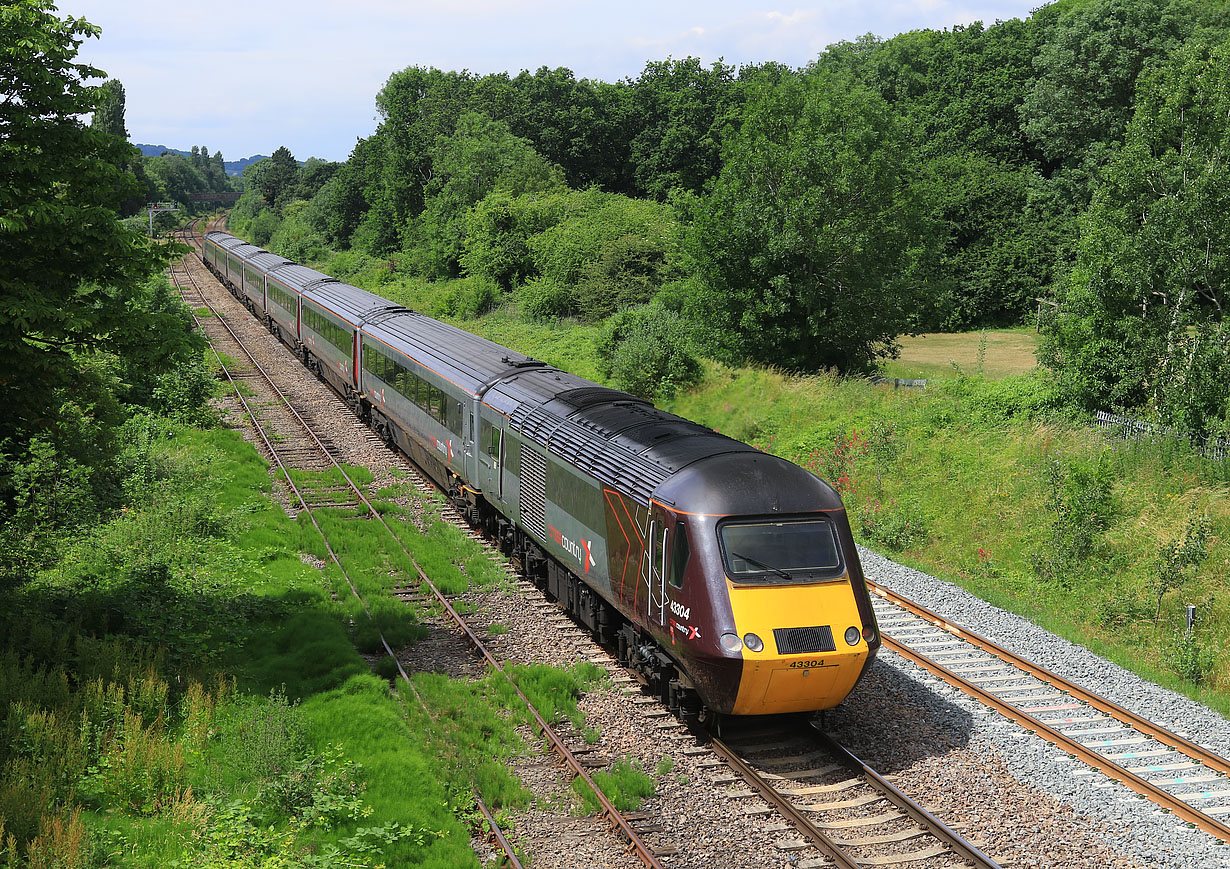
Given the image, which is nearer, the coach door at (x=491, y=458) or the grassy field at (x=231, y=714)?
the grassy field at (x=231, y=714)

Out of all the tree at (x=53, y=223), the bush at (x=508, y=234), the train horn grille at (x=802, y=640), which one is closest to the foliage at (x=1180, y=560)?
the train horn grille at (x=802, y=640)

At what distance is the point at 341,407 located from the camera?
101 ft

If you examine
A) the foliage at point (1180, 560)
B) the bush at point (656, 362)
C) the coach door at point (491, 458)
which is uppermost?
the bush at point (656, 362)

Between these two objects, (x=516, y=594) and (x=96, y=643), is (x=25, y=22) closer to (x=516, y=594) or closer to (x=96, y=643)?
(x=96, y=643)

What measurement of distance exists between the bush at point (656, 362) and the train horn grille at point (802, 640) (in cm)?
1838

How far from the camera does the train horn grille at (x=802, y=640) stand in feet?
34.0

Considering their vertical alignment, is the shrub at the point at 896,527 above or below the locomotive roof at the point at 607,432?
below

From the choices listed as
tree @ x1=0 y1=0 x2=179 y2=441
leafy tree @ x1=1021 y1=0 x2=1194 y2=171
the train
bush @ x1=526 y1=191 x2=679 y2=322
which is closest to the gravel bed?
the train

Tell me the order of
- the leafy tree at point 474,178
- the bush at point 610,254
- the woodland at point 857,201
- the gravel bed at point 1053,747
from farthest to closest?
the leafy tree at point 474,178
the bush at point 610,254
the woodland at point 857,201
the gravel bed at point 1053,747

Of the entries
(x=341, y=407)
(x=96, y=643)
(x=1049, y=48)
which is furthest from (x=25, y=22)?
(x=1049, y=48)

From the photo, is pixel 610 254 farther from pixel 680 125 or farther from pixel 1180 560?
pixel 680 125

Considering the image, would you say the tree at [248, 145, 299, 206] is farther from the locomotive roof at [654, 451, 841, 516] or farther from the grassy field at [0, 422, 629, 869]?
the locomotive roof at [654, 451, 841, 516]

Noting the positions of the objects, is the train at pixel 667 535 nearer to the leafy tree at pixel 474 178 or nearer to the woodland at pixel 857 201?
the woodland at pixel 857 201

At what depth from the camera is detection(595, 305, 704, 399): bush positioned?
29.0 metres
